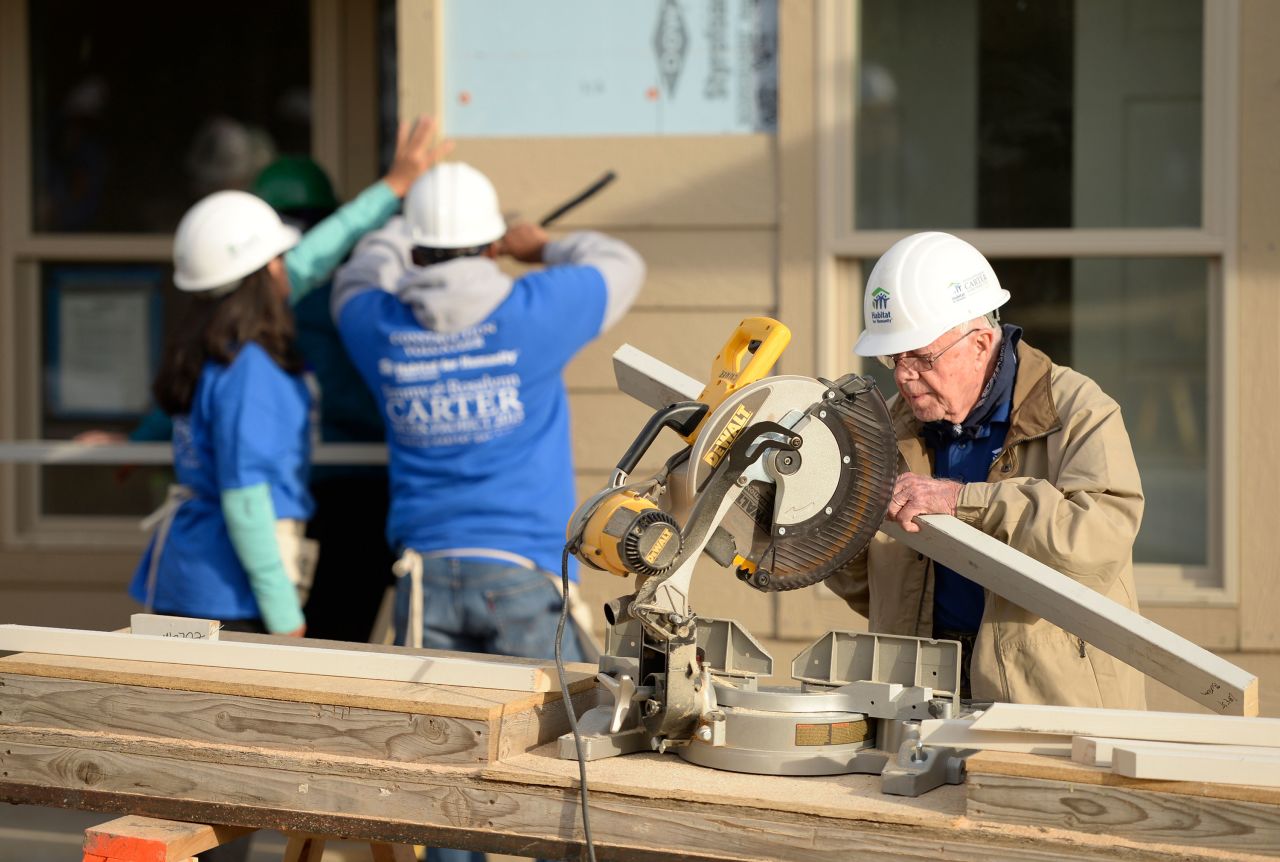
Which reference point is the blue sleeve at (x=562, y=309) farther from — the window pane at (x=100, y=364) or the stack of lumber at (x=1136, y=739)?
the window pane at (x=100, y=364)

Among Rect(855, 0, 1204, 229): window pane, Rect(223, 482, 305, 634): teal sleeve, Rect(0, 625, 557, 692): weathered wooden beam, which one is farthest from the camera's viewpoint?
Rect(855, 0, 1204, 229): window pane

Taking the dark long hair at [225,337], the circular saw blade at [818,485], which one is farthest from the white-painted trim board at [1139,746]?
the dark long hair at [225,337]

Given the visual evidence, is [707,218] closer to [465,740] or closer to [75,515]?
[465,740]

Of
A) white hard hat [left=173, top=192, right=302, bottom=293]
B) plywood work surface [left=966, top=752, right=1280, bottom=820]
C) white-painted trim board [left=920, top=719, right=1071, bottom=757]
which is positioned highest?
white hard hat [left=173, top=192, right=302, bottom=293]

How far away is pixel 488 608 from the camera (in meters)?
3.90

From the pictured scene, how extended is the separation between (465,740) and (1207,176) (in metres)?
2.93

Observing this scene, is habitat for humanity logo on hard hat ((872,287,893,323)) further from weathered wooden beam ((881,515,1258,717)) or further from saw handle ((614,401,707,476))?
saw handle ((614,401,707,476))

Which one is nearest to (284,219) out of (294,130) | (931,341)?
(294,130)

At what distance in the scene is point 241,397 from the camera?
154 inches

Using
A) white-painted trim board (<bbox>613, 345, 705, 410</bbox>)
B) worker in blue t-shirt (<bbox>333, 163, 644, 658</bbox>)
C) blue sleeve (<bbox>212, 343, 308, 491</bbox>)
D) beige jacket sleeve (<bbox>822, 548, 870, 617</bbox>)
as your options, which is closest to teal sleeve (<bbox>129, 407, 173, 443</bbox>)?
blue sleeve (<bbox>212, 343, 308, 491</bbox>)

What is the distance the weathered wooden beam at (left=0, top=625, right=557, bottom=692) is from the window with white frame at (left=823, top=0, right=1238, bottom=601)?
2157 millimetres

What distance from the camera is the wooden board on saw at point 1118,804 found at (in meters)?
1.99

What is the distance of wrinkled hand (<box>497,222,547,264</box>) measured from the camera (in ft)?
14.4

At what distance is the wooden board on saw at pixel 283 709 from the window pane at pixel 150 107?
12.3ft
